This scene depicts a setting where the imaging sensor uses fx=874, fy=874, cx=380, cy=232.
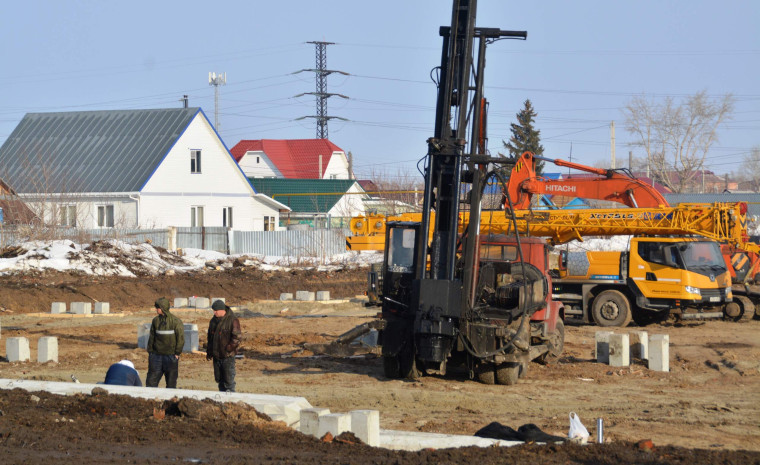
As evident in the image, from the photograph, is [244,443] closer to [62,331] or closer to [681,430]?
[681,430]

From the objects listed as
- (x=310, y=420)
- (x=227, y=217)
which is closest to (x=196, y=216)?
(x=227, y=217)

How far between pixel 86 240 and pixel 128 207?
764cm

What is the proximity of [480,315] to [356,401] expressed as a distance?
2.18 metres

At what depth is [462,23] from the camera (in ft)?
41.8

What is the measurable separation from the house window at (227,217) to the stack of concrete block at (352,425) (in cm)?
3982

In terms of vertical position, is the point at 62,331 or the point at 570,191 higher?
the point at 570,191

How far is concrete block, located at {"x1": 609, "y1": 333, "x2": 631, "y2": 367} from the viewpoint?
15.3 metres

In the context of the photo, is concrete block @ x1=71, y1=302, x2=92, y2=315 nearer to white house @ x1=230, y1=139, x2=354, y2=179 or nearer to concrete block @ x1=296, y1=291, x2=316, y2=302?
concrete block @ x1=296, y1=291, x2=316, y2=302

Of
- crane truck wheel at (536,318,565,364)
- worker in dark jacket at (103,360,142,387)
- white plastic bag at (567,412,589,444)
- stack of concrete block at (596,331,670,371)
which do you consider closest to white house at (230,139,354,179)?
crane truck wheel at (536,318,565,364)

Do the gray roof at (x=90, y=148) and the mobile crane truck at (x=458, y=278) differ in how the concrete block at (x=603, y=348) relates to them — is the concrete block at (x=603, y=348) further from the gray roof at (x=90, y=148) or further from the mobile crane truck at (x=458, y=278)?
the gray roof at (x=90, y=148)

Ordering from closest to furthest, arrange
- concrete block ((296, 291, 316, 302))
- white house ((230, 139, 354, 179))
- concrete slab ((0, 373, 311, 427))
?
concrete slab ((0, 373, 311, 427)) → concrete block ((296, 291, 316, 302)) → white house ((230, 139, 354, 179))

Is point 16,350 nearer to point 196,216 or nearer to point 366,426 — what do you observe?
point 366,426

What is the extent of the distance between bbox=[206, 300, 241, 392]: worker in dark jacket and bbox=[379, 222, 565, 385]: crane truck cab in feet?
8.54

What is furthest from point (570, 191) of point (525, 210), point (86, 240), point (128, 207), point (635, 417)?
point (128, 207)
